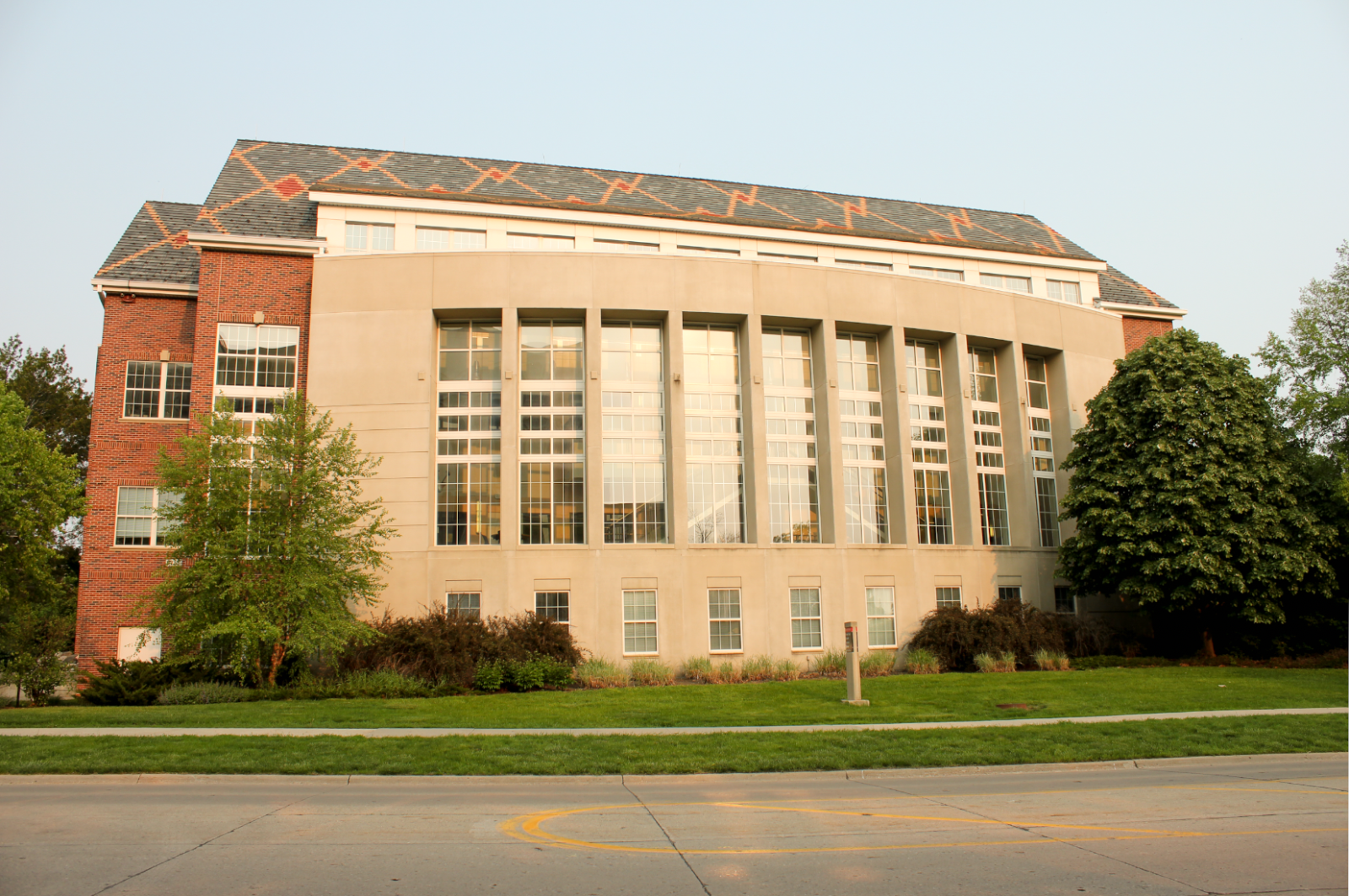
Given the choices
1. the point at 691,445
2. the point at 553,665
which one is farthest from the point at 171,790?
the point at 691,445

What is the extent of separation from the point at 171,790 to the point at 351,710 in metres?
8.13

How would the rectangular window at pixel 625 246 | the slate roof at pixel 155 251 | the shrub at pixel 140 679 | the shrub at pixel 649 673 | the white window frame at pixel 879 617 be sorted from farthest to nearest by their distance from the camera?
1. the rectangular window at pixel 625 246
2. the slate roof at pixel 155 251
3. the white window frame at pixel 879 617
4. the shrub at pixel 649 673
5. the shrub at pixel 140 679

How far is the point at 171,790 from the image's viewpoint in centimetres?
1182

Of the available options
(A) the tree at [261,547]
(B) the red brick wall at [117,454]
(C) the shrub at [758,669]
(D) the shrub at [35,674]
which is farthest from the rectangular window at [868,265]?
(D) the shrub at [35,674]

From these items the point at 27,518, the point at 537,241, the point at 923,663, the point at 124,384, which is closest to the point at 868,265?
the point at 537,241

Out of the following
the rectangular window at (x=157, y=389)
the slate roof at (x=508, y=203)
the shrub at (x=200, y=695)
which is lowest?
the shrub at (x=200, y=695)

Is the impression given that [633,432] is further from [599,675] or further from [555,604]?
[599,675]

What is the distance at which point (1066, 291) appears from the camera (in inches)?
1684

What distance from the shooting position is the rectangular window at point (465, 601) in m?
29.4

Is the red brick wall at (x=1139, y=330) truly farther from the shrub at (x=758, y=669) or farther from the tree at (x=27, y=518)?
the tree at (x=27, y=518)

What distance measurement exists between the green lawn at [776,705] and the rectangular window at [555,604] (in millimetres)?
5590

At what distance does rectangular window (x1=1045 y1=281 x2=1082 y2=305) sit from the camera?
1677 inches

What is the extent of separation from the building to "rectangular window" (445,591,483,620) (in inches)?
Answer: 5.5

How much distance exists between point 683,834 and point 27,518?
2898 centimetres
